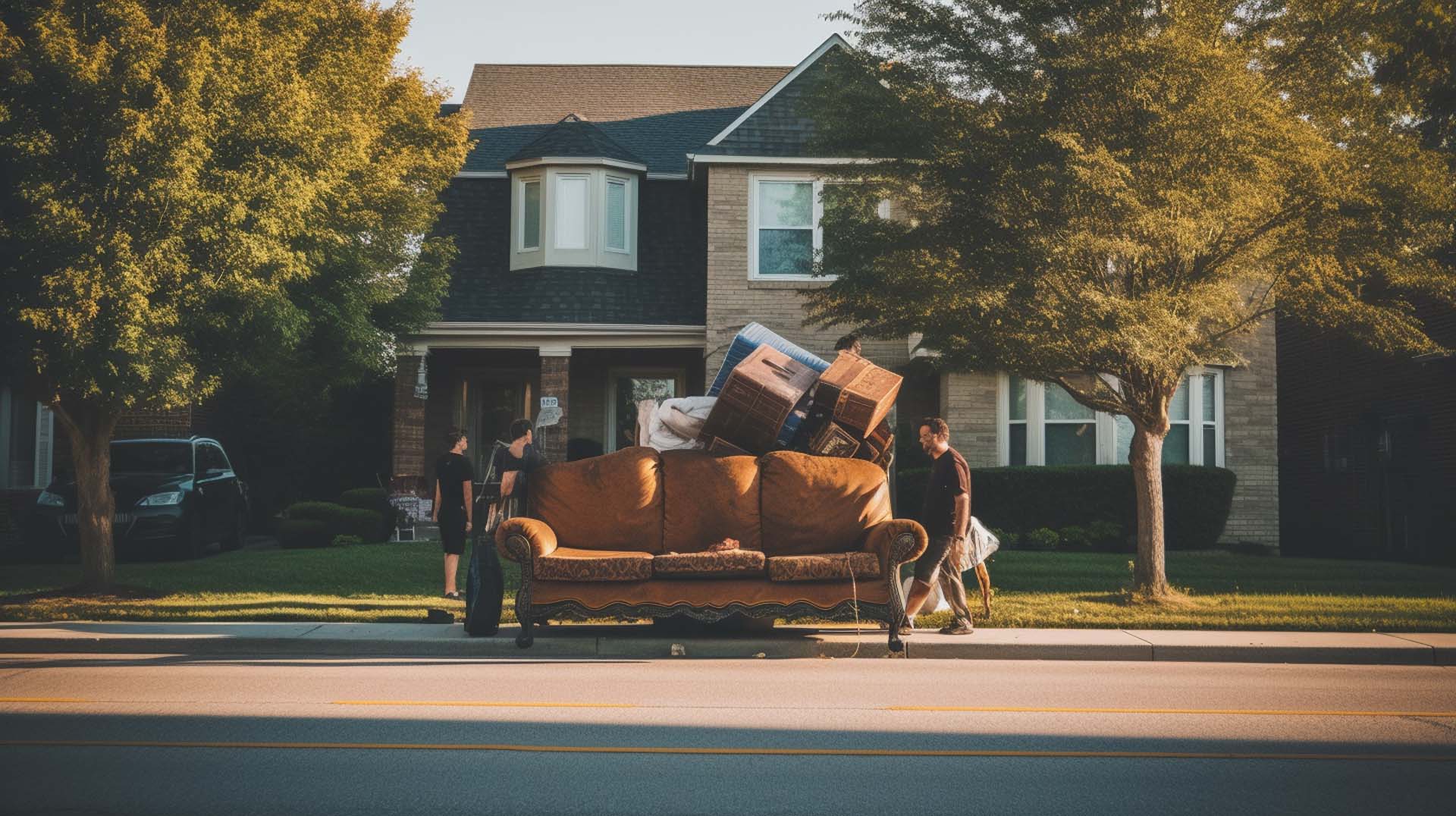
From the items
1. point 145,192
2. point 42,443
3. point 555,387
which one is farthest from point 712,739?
point 42,443

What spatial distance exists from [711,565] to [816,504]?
1471mm

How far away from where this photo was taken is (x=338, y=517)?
1991cm

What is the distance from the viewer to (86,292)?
11.4 metres

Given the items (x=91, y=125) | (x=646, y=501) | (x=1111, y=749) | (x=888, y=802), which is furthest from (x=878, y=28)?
(x=888, y=802)

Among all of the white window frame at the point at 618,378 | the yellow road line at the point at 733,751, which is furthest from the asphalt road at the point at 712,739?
the white window frame at the point at 618,378

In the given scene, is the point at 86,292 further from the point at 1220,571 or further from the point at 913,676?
the point at 1220,571

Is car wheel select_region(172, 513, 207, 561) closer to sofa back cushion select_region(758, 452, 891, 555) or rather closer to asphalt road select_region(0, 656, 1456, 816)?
asphalt road select_region(0, 656, 1456, 816)

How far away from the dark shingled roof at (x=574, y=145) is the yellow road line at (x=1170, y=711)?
1658cm

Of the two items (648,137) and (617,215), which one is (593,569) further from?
(648,137)

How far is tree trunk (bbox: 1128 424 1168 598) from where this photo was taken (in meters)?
12.9

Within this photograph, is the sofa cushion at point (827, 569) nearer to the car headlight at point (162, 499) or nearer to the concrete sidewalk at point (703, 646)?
the concrete sidewalk at point (703, 646)

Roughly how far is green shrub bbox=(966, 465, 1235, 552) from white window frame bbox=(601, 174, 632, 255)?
23.3 feet

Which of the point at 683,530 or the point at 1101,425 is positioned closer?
the point at 683,530

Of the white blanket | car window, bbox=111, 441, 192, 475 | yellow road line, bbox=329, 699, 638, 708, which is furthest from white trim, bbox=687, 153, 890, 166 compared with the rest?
yellow road line, bbox=329, 699, 638, 708
